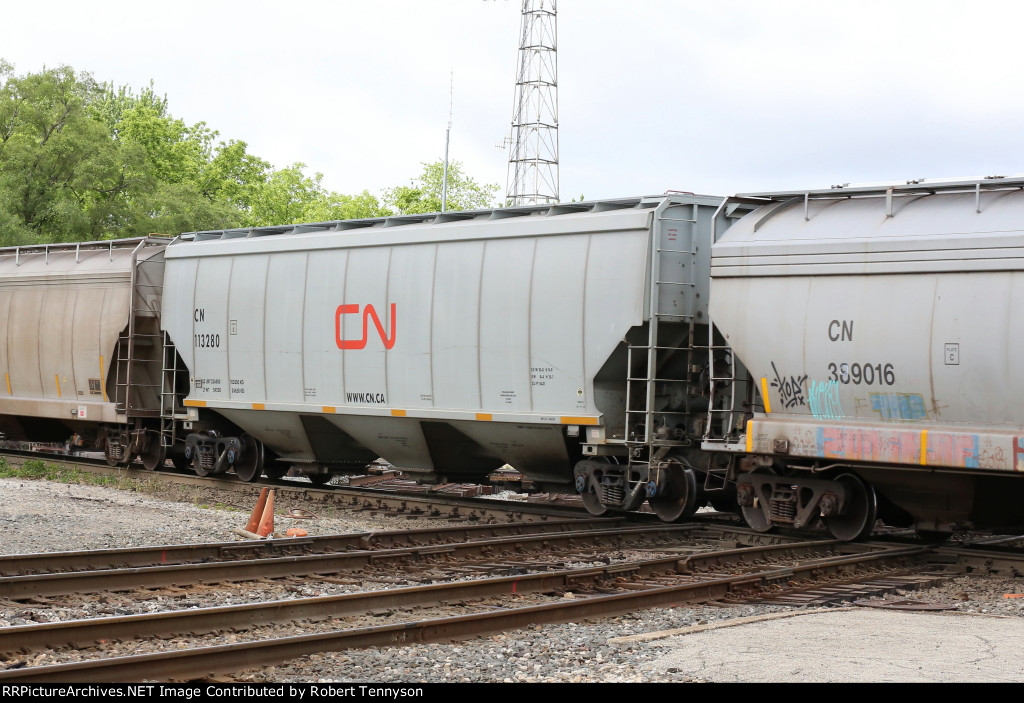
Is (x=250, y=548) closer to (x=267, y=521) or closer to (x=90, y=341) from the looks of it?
(x=267, y=521)

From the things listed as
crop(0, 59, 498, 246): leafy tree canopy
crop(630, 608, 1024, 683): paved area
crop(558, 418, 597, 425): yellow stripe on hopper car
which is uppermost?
crop(0, 59, 498, 246): leafy tree canopy

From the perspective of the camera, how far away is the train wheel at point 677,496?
547 inches

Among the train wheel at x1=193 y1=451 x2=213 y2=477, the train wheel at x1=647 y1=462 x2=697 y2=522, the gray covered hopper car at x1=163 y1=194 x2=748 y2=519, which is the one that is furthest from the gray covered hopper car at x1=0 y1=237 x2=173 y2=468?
the train wheel at x1=647 y1=462 x2=697 y2=522

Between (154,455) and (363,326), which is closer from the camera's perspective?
(363,326)

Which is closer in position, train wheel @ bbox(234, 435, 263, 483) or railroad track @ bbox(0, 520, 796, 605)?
railroad track @ bbox(0, 520, 796, 605)

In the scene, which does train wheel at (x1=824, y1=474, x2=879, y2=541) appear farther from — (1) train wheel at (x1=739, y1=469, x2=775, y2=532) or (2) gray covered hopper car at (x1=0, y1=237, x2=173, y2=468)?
(2) gray covered hopper car at (x1=0, y1=237, x2=173, y2=468)

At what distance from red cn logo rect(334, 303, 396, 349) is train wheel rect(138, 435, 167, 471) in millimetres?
5616

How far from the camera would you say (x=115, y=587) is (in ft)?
31.3

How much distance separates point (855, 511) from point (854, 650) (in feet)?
18.4

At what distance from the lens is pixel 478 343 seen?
49.1ft

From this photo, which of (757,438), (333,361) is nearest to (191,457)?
(333,361)

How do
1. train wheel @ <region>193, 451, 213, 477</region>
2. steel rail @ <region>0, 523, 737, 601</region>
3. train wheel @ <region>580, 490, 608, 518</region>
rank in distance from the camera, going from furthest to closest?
train wheel @ <region>193, 451, 213, 477</region>
train wheel @ <region>580, 490, 608, 518</region>
steel rail @ <region>0, 523, 737, 601</region>

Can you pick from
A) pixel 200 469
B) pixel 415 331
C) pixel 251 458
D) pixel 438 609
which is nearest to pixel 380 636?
pixel 438 609

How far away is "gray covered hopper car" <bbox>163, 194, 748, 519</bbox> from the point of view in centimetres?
1366
